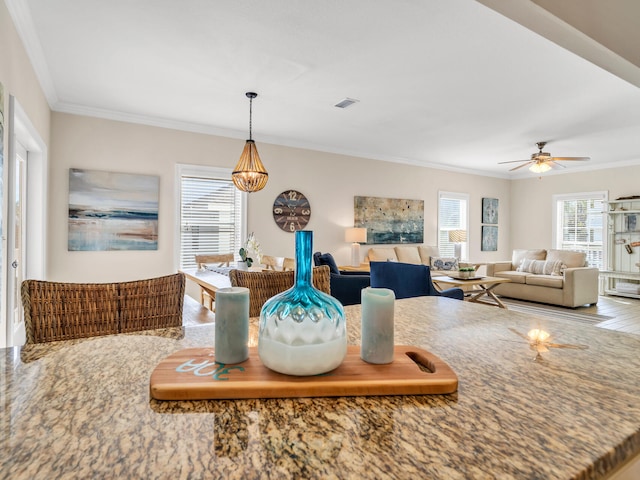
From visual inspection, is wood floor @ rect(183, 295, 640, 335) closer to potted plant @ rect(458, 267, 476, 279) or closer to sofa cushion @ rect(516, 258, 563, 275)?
sofa cushion @ rect(516, 258, 563, 275)

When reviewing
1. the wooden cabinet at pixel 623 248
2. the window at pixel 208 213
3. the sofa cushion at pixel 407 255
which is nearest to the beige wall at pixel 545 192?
the wooden cabinet at pixel 623 248

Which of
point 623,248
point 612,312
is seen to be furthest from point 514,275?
point 623,248

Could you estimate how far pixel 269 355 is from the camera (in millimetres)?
699

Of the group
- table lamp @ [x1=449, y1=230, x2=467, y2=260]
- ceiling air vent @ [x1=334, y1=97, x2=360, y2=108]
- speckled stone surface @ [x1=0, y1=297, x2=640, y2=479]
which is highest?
ceiling air vent @ [x1=334, y1=97, x2=360, y2=108]

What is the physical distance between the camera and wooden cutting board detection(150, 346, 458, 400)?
0.65 m

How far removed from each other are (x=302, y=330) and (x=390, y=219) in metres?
6.44

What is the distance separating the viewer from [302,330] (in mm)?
667

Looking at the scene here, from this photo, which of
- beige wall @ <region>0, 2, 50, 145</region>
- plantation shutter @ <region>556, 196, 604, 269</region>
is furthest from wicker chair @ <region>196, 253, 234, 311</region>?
plantation shutter @ <region>556, 196, 604, 269</region>

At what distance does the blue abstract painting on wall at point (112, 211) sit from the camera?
4367mm

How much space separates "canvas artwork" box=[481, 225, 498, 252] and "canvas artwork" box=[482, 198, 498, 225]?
0.14 m

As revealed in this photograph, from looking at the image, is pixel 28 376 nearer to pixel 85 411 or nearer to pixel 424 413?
pixel 85 411

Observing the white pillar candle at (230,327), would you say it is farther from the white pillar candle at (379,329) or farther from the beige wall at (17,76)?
the beige wall at (17,76)

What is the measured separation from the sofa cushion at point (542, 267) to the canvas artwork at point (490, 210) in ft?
5.80

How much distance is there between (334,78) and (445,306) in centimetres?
269
